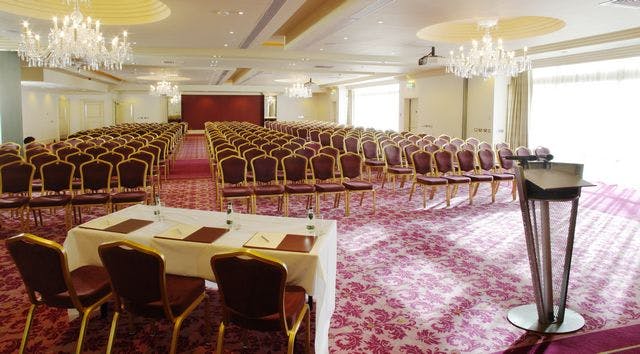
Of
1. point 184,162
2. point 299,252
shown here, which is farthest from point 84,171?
point 184,162

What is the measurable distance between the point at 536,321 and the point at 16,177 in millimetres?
7216

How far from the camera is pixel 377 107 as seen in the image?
28.7m

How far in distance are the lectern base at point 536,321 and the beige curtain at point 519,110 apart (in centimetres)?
1185

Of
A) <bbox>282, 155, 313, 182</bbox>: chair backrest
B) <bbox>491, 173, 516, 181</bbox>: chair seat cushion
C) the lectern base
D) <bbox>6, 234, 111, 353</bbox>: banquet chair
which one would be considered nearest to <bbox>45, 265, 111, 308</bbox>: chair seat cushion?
<bbox>6, 234, 111, 353</bbox>: banquet chair

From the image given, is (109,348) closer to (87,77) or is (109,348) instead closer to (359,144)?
(359,144)

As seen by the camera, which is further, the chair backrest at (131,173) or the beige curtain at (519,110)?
the beige curtain at (519,110)

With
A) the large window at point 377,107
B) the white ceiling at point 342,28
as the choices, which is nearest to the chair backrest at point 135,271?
the white ceiling at point 342,28

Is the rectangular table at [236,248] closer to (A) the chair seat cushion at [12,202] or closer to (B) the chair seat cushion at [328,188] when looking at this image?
(A) the chair seat cushion at [12,202]

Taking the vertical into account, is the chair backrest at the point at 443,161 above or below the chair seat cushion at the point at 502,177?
above

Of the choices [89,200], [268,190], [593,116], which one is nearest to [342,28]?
[268,190]

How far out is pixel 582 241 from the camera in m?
6.61

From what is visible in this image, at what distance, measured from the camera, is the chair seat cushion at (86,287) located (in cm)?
334

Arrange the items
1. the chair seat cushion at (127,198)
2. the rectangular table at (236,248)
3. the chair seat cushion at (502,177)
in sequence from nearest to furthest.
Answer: the rectangular table at (236,248)
the chair seat cushion at (127,198)
the chair seat cushion at (502,177)

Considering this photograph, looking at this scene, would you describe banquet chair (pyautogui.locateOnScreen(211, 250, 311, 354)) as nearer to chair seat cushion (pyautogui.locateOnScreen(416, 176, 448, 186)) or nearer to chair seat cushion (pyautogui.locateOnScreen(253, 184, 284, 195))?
chair seat cushion (pyautogui.locateOnScreen(253, 184, 284, 195))
